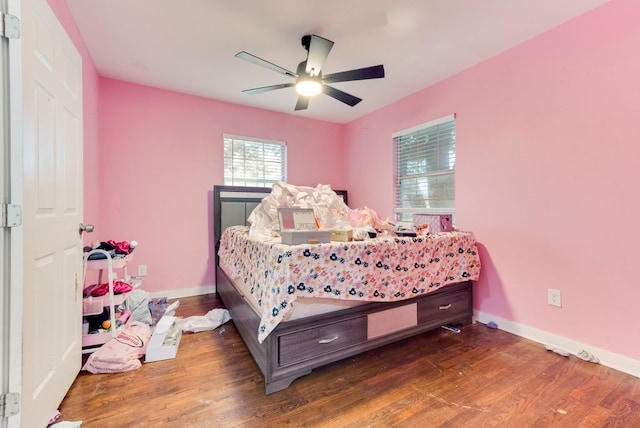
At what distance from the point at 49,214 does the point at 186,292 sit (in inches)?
88.2

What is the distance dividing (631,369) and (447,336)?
1055 mm

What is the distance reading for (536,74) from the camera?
7.22 feet

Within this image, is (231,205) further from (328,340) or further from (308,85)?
(328,340)

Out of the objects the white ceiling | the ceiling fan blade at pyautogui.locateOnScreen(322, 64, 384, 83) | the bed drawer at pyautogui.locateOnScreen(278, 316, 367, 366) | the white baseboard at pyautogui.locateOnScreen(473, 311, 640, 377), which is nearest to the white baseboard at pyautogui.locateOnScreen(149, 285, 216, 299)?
the bed drawer at pyautogui.locateOnScreen(278, 316, 367, 366)

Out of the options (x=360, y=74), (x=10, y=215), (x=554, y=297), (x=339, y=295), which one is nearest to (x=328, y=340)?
(x=339, y=295)

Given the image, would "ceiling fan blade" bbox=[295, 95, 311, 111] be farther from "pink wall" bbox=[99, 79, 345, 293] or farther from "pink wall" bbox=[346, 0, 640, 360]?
"pink wall" bbox=[346, 0, 640, 360]

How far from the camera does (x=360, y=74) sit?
6.87ft

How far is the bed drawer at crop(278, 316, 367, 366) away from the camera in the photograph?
1578 mm

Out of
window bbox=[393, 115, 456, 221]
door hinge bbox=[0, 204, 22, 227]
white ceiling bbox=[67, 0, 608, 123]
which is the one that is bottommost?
door hinge bbox=[0, 204, 22, 227]

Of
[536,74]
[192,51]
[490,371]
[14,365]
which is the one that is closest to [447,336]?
[490,371]

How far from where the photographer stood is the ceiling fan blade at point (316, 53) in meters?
1.83

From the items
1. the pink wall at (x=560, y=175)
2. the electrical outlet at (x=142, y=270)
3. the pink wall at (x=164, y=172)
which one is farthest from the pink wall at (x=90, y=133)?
the pink wall at (x=560, y=175)

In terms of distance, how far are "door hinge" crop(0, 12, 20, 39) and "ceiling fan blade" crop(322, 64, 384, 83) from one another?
1670 mm

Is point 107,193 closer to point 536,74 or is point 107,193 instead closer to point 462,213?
point 462,213
